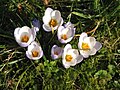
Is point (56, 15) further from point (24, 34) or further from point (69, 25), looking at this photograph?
point (24, 34)

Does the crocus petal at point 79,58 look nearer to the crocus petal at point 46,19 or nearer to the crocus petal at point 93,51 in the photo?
the crocus petal at point 93,51

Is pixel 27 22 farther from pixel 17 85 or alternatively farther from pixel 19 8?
pixel 17 85

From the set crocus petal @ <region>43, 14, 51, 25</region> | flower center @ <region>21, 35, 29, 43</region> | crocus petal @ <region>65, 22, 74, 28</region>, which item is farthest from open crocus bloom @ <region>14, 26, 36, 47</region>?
crocus petal @ <region>65, 22, 74, 28</region>

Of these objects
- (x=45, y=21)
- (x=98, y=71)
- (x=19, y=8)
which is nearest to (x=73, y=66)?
(x=98, y=71)

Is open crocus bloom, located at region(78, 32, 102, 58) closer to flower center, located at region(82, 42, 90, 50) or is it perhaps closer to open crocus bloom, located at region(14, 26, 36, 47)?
flower center, located at region(82, 42, 90, 50)

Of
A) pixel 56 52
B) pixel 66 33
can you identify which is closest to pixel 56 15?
pixel 66 33

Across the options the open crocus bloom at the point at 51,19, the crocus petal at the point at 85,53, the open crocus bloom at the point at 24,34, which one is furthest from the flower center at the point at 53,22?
the crocus petal at the point at 85,53
